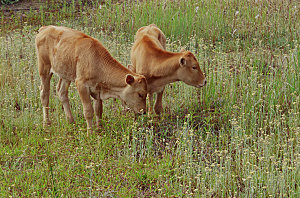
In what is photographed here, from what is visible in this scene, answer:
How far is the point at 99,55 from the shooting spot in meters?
8.03

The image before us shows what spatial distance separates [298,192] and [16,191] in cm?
353

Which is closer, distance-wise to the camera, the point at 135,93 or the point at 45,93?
the point at 135,93

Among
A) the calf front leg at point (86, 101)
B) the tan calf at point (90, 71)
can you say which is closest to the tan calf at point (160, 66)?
the tan calf at point (90, 71)

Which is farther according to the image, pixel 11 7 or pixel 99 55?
pixel 11 7

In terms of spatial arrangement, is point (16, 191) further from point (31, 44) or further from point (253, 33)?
point (253, 33)

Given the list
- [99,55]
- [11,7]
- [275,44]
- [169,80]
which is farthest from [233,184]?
[11,7]

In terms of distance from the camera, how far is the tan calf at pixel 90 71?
786 centimetres

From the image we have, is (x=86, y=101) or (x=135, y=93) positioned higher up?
(x=135, y=93)

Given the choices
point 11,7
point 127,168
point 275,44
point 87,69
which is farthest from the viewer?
point 11,7

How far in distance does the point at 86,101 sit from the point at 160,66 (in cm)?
139

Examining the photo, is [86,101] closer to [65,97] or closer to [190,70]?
Answer: [65,97]


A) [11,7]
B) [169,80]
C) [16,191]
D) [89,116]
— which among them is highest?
[11,7]

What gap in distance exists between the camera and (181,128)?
8.09 metres

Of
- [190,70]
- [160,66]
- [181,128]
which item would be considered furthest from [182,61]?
[181,128]
